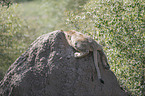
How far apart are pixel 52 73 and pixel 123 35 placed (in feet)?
12.4

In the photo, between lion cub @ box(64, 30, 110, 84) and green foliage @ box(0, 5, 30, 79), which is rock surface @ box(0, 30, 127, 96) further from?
green foliage @ box(0, 5, 30, 79)

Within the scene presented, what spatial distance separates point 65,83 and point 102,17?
3.64m

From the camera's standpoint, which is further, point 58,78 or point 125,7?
point 125,7

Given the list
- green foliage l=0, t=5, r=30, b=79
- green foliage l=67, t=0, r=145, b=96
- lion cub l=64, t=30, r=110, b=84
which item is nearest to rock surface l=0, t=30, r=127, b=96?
lion cub l=64, t=30, r=110, b=84

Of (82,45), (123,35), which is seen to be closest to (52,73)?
(82,45)

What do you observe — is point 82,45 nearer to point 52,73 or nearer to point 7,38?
point 52,73

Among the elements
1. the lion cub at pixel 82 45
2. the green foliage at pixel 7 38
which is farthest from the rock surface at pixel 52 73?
the green foliage at pixel 7 38

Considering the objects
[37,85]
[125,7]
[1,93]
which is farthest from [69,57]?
[125,7]

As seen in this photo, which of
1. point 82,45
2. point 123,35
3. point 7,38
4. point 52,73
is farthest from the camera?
point 7,38

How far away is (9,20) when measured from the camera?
9.90m

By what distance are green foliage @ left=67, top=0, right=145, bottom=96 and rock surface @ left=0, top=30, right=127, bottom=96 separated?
2.58 meters

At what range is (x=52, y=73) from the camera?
18.4ft

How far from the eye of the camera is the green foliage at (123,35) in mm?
7969

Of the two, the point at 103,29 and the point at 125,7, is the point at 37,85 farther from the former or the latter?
the point at 125,7
